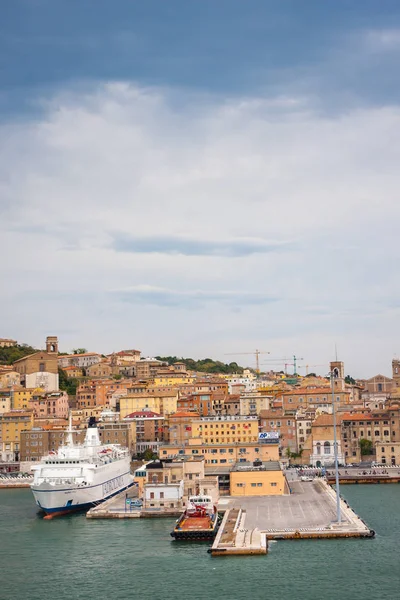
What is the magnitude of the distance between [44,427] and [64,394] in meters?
15.6

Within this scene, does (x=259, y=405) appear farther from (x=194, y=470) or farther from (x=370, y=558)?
(x=370, y=558)

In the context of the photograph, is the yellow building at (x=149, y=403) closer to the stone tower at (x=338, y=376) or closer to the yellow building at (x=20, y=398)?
the yellow building at (x=20, y=398)

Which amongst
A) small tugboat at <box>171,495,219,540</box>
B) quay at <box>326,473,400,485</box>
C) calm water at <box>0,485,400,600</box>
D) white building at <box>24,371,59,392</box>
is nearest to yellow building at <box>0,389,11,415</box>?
white building at <box>24,371,59,392</box>

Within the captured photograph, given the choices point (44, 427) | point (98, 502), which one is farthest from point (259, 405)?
point (98, 502)

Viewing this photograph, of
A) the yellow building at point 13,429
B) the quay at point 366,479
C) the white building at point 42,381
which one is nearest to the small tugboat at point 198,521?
the quay at point 366,479

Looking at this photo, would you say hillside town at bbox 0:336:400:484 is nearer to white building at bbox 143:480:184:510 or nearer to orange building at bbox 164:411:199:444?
orange building at bbox 164:411:199:444

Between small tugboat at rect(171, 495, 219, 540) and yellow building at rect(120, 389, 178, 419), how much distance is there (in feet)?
129

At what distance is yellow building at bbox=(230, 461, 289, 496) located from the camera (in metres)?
43.0

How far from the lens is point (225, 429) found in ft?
198

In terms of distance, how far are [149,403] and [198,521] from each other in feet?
139

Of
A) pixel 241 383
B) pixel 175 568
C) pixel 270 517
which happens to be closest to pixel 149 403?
pixel 241 383

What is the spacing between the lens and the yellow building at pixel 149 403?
76.8 m

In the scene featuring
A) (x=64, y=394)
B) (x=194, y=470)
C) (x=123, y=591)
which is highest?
(x=64, y=394)

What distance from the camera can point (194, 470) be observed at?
1697 inches
